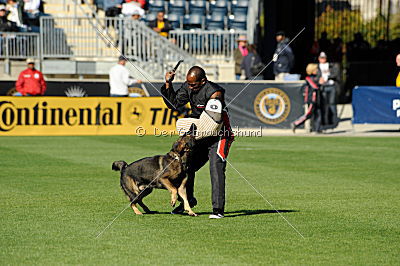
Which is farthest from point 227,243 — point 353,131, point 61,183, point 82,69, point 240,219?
point 82,69

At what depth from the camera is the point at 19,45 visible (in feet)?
93.4

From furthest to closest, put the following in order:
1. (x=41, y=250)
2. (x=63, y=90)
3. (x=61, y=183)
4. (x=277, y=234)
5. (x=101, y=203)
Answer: (x=63, y=90) → (x=61, y=183) → (x=101, y=203) → (x=277, y=234) → (x=41, y=250)

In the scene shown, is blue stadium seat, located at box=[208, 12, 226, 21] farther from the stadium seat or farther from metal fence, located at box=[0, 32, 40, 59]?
metal fence, located at box=[0, 32, 40, 59]

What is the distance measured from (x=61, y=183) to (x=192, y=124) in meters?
4.56

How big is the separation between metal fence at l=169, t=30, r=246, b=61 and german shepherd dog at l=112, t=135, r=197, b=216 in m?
20.3

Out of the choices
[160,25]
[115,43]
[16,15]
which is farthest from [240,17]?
[16,15]

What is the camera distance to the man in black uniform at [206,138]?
9.45m

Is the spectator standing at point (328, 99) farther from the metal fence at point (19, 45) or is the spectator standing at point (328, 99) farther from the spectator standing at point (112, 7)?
the metal fence at point (19, 45)

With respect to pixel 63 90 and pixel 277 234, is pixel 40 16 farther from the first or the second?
pixel 277 234

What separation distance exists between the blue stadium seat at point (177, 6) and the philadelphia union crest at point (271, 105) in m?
9.49

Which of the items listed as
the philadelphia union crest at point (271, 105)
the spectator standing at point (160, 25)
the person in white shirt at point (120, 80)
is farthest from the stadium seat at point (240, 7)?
the person in white shirt at point (120, 80)

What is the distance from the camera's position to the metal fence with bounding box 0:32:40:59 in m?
28.1

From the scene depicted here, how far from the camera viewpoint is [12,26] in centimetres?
2848

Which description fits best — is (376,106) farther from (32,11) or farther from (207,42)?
(32,11)
